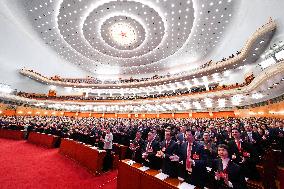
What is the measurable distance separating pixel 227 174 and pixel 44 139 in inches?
445

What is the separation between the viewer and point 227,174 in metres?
3.05

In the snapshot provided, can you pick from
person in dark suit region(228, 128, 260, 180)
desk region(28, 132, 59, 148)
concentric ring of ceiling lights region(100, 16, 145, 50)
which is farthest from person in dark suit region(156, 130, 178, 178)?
concentric ring of ceiling lights region(100, 16, 145, 50)

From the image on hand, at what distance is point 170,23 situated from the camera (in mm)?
21750

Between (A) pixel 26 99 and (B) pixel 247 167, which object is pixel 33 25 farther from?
(B) pixel 247 167

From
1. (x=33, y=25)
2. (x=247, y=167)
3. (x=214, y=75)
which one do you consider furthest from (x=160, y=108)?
(x=247, y=167)

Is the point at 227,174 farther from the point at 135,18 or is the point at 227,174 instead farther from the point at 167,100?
the point at 167,100

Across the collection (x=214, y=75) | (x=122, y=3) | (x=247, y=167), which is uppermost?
(x=122, y=3)

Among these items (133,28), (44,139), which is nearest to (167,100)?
(133,28)

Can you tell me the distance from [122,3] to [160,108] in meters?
17.0

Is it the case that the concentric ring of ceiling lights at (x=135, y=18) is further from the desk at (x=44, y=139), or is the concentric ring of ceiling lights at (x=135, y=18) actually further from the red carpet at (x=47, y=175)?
the red carpet at (x=47, y=175)

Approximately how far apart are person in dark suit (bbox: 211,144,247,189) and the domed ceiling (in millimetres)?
18386

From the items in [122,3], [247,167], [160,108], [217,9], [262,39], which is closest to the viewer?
[247,167]

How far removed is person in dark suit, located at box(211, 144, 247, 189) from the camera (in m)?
2.95

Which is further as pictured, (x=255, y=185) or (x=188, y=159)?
(x=255, y=185)
